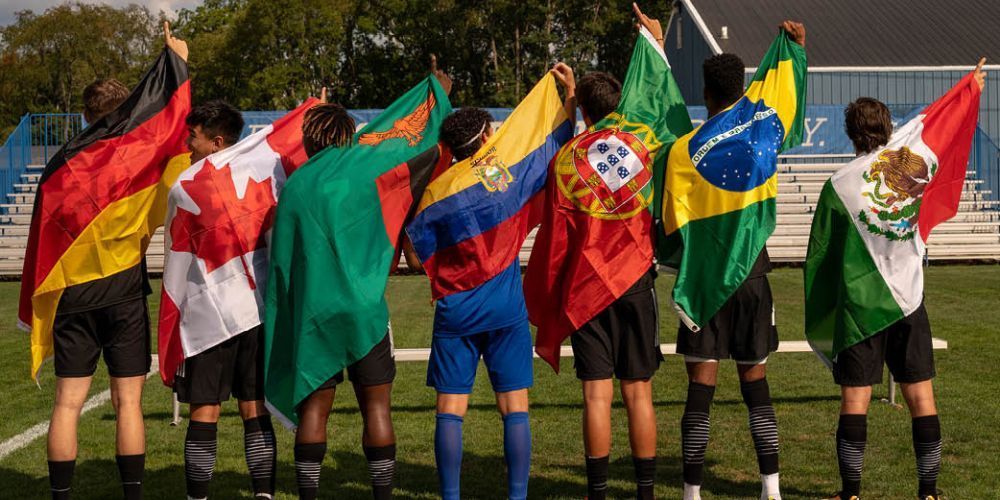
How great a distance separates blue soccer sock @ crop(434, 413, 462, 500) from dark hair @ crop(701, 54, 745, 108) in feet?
6.72

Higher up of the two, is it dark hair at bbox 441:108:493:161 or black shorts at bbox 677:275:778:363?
dark hair at bbox 441:108:493:161

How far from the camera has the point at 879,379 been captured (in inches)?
223

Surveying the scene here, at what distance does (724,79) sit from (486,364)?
6.04 ft

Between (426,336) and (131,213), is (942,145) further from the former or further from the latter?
(426,336)

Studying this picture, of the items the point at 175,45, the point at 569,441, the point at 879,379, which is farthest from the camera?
the point at 569,441

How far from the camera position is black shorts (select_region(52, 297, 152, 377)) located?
549 cm

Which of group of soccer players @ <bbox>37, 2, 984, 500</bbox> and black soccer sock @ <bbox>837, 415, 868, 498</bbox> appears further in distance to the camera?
black soccer sock @ <bbox>837, 415, 868, 498</bbox>

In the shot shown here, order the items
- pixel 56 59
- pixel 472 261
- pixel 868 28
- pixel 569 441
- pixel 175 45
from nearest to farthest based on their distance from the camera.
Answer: pixel 472 261 → pixel 175 45 → pixel 569 441 → pixel 868 28 → pixel 56 59

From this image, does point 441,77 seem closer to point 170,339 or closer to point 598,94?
point 598,94

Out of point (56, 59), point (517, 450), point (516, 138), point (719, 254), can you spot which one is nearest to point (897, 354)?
point (719, 254)

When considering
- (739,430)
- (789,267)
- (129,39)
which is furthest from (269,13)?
(739,430)

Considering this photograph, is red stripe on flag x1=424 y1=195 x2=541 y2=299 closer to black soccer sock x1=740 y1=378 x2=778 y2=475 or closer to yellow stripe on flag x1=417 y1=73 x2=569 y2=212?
yellow stripe on flag x1=417 y1=73 x2=569 y2=212

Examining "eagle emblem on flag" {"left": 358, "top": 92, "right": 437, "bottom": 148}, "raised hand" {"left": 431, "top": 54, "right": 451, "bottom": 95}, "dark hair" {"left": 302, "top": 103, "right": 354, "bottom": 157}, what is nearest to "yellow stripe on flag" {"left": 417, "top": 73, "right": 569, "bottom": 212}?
"eagle emblem on flag" {"left": 358, "top": 92, "right": 437, "bottom": 148}

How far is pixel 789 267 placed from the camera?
76.5 feet
